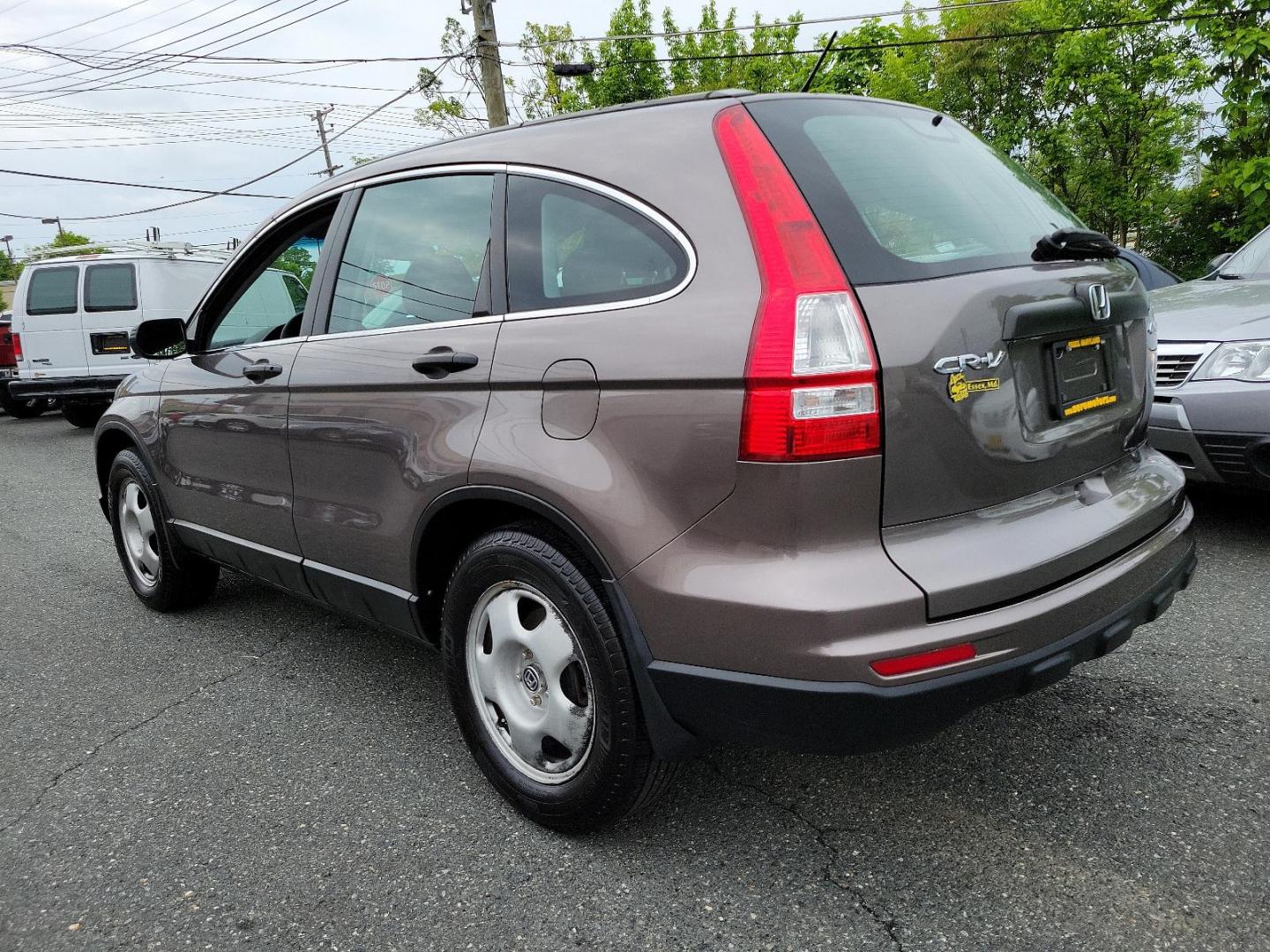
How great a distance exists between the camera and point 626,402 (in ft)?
6.68

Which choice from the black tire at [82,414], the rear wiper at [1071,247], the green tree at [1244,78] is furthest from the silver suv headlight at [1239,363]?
the black tire at [82,414]

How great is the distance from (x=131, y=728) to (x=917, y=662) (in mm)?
2690

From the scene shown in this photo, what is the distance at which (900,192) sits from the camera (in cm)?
215

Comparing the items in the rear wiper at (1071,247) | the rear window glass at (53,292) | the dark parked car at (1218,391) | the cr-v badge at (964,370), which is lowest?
the dark parked car at (1218,391)

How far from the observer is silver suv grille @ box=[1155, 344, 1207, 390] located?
13.9ft

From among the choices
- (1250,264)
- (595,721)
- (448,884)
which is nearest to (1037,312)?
(595,721)

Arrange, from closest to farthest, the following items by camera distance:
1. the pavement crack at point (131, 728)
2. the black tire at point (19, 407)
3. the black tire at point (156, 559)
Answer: the pavement crack at point (131, 728) < the black tire at point (156, 559) < the black tire at point (19, 407)

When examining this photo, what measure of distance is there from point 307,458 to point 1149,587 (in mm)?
2387

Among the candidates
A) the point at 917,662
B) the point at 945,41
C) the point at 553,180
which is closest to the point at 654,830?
the point at 917,662

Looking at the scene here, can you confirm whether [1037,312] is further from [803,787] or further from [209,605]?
[209,605]

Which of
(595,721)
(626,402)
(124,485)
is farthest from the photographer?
(124,485)

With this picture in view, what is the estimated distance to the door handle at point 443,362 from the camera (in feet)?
7.91

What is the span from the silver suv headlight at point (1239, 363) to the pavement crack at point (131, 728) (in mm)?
4124

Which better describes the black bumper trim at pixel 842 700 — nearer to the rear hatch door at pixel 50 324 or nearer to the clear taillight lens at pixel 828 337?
the clear taillight lens at pixel 828 337
